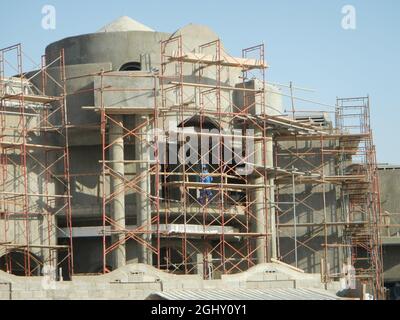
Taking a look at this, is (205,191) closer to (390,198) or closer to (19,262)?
(19,262)

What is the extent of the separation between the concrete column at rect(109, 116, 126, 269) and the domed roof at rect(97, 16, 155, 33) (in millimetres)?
6663

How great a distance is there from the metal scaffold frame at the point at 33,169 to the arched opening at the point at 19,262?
0.13 ft

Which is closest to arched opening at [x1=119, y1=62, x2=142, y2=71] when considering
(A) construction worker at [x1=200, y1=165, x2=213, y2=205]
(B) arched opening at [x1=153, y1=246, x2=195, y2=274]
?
(A) construction worker at [x1=200, y1=165, x2=213, y2=205]

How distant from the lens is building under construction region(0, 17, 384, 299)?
47.9 m

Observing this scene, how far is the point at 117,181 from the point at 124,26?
352 inches

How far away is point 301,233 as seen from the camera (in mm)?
53531

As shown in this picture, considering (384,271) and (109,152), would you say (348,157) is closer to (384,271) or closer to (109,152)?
(384,271)

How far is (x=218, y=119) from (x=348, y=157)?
8.44 m

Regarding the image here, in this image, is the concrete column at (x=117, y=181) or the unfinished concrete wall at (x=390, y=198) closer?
the concrete column at (x=117, y=181)

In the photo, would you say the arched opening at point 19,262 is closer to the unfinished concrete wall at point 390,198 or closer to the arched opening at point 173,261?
the arched opening at point 173,261

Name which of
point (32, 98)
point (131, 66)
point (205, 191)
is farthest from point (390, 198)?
point (32, 98)

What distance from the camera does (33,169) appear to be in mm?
49062

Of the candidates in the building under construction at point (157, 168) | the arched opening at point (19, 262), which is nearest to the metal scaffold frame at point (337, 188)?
the building under construction at point (157, 168)

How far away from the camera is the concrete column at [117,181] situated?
47.4 meters
